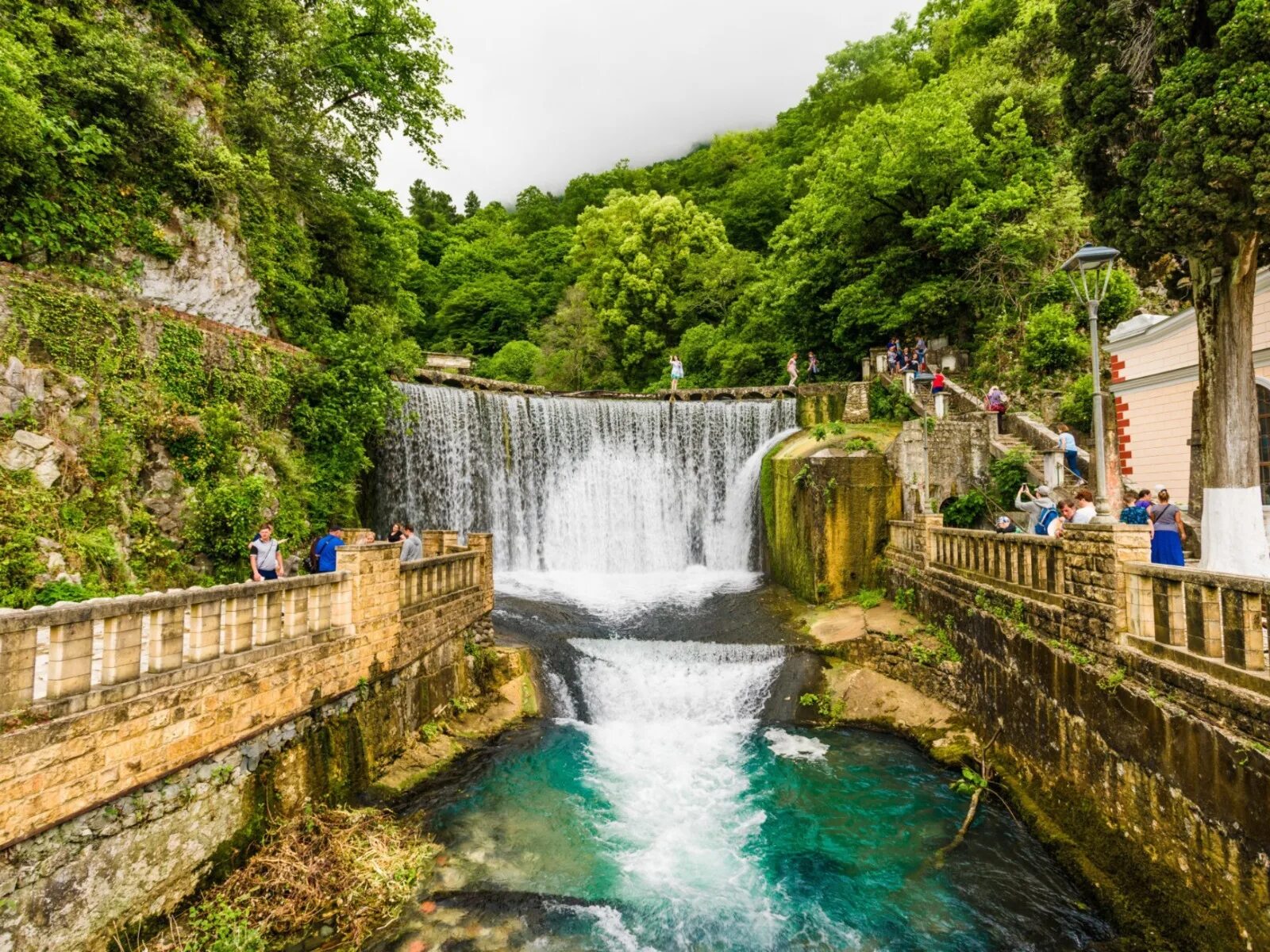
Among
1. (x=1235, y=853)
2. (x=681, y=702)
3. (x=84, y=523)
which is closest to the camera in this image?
(x=1235, y=853)

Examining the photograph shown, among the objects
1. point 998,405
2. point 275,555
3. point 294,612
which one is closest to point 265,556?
point 275,555

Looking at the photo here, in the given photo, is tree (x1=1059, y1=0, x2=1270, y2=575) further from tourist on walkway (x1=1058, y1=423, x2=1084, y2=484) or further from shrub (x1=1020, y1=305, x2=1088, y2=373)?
shrub (x1=1020, y1=305, x2=1088, y2=373)

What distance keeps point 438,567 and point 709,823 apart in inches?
204

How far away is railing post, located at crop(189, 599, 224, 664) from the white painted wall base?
1184cm

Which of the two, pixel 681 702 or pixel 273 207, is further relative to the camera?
pixel 273 207

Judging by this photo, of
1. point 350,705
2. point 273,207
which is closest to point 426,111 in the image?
point 273,207

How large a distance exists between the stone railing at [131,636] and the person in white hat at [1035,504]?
1038 centimetres

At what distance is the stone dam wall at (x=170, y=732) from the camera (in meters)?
3.95

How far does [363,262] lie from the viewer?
18.7 m

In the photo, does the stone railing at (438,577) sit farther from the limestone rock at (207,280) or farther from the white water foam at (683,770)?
the limestone rock at (207,280)

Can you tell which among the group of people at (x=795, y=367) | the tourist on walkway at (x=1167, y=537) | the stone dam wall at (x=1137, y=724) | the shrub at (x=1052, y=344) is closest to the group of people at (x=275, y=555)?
the stone dam wall at (x=1137, y=724)

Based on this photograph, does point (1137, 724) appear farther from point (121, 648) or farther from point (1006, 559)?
point (121, 648)

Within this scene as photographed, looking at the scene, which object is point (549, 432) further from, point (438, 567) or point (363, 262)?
point (438, 567)

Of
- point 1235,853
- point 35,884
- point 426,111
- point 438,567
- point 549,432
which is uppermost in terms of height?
point 426,111
